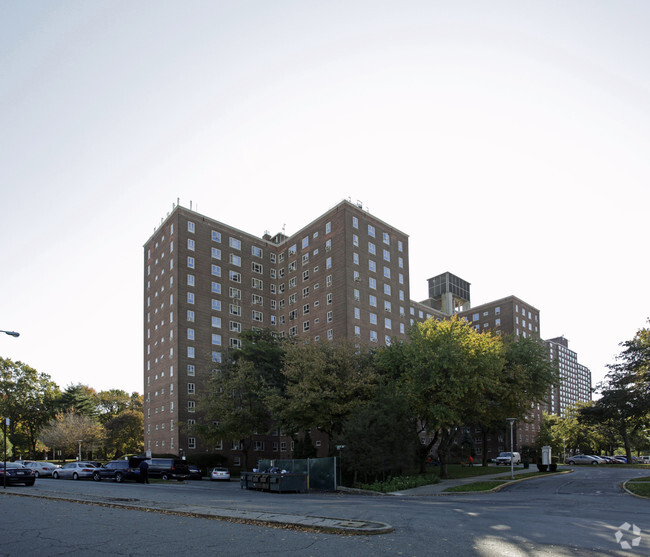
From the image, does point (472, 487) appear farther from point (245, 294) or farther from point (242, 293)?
point (245, 294)

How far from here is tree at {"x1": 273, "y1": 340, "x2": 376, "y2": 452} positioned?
43.9 metres

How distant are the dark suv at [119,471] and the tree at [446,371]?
22.2 metres

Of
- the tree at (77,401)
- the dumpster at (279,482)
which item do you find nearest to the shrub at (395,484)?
the dumpster at (279,482)

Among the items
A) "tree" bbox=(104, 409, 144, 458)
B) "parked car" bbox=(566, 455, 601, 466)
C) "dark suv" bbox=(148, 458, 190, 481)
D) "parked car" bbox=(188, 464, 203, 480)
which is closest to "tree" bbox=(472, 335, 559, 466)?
"dark suv" bbox=(148, 458, 190, 481)

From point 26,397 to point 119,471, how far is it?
65257 mm

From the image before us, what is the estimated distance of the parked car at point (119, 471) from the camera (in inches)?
1692

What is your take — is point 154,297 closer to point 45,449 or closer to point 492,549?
point 45,449

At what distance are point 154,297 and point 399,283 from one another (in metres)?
37.1

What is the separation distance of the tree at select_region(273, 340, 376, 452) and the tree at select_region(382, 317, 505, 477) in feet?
13.0

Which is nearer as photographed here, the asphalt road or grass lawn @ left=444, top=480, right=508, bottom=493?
the asphalt road

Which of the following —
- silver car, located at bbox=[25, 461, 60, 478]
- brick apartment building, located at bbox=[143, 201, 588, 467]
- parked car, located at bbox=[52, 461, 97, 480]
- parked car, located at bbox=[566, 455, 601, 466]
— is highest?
brick apartment building, located at bbox=[143, 201, 588, 467]

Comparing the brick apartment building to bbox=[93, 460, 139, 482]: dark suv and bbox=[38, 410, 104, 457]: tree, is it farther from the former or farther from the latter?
bbox=[93, 460, 139, 482]: dark suv

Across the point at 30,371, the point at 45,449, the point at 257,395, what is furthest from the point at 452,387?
the point at 45,449

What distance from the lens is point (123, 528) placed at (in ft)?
48.5
